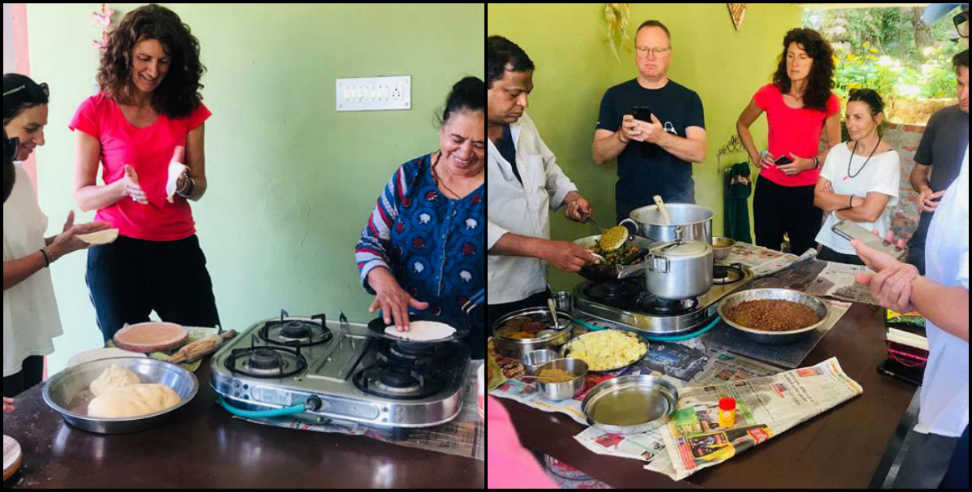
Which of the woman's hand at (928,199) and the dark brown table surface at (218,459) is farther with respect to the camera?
the woman's hand at (928,199)

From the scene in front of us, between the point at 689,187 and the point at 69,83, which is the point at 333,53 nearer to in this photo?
the point at 69,83

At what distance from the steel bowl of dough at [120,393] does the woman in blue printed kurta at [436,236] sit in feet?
1.35

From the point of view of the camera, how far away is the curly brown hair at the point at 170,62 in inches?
55.4

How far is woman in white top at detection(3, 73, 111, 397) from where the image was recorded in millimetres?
1347

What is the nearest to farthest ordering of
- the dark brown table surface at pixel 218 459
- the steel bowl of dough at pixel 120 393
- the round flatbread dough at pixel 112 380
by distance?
the dark brown table surface at pixel 218 459
the steel bowl of dough at pixel 120 393
the round flatbread dough at pixel 112 380

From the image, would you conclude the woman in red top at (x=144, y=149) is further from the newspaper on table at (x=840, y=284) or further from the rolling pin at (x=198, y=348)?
the newspaper on table at (x=840, y=284)

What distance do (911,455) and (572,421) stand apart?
2.11 feet

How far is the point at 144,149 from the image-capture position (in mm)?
1429

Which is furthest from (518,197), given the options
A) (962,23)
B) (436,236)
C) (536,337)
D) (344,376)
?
(962,23)

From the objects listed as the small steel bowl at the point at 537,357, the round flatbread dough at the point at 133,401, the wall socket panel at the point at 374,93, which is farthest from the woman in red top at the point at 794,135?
the round flatbread dough at the point at 133,401

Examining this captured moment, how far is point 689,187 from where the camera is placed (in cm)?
154

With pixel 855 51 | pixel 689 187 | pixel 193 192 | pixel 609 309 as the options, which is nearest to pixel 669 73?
pixel 689 187

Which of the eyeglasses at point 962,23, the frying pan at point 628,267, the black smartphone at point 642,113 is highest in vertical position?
the eyeglasses at point 962,23

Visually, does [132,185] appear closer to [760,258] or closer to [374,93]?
[374,93]
